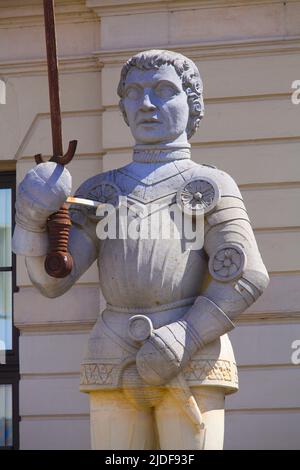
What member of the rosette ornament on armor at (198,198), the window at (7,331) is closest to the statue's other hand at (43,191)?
the rosette ornament on armor at (198,198)

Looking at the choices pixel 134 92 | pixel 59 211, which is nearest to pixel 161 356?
pixel 59 211

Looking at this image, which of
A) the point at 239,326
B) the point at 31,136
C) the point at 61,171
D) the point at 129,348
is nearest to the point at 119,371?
the point at 129,348

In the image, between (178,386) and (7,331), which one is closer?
(178,386)

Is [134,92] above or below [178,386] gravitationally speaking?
above

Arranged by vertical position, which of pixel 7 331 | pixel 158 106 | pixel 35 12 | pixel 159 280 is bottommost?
pixel 159 280

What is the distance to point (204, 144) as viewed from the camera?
1265 cm

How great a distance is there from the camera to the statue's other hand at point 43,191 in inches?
302

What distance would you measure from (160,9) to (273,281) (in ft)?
7.24

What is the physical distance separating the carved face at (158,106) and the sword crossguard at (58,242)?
499 mm

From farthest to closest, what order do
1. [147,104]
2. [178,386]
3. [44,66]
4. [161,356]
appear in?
[44,66]
[147,104]
[178,386]
[161,356]

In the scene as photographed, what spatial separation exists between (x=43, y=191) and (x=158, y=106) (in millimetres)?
784

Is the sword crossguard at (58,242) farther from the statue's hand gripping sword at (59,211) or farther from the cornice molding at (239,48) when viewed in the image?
the cornice molding at (239,48)

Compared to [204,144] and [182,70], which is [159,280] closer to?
[182,70]

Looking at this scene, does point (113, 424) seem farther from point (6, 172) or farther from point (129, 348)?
point (6, 172)
